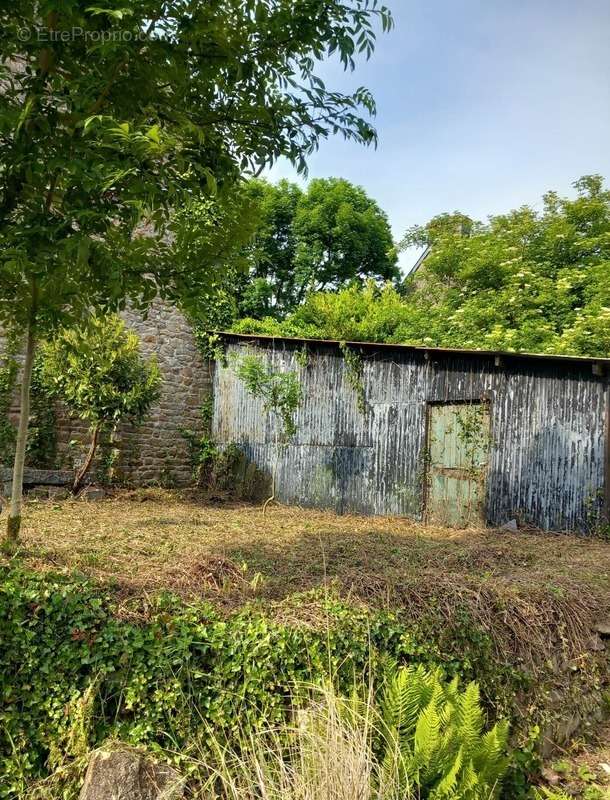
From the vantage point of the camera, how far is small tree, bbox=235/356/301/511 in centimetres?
1212

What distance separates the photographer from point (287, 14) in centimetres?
464

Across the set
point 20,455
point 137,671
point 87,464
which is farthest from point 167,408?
point 137,671

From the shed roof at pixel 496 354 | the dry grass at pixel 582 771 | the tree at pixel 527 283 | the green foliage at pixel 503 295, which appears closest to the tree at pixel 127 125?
the dry grass at pixel 582 771

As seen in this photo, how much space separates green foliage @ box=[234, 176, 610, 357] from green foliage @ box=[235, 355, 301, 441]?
2936mm

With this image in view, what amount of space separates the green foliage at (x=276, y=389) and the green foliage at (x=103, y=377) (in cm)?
205

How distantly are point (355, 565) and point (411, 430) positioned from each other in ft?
17.6

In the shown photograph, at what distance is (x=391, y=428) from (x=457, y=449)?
4.18 feet

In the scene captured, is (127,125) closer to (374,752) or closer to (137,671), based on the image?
(137,671)

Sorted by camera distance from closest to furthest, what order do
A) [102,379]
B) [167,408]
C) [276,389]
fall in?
[102,379]
[276,389]
[167,408]

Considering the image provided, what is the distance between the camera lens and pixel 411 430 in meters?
10.7

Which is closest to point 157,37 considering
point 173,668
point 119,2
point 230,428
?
point 119,2

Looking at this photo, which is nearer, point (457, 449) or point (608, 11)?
point (608, 11)

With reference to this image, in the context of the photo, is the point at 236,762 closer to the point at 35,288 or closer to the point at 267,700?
the point at 267,700

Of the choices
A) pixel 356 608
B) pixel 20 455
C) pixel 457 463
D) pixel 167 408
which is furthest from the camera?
pixel 167 408
